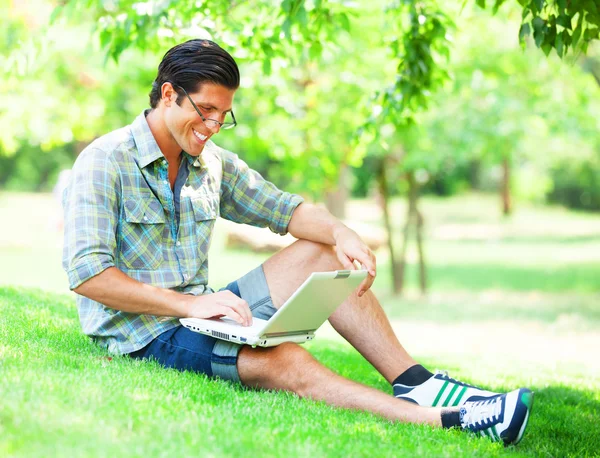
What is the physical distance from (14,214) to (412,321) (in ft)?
50.8

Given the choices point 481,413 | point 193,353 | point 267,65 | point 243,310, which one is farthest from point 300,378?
point 267,65

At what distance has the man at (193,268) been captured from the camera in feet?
10.5

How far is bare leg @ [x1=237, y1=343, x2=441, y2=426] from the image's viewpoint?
3.19 metres

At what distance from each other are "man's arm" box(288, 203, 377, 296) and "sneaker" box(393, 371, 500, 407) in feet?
1.56

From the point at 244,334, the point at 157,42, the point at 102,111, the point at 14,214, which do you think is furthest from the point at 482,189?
the point at 244,334

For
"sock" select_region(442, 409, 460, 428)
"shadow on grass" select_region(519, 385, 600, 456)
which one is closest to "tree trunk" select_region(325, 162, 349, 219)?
"shadow on grass" select_region(519, 385, 600, 456)

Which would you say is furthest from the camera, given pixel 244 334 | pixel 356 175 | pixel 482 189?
pixel 482 189

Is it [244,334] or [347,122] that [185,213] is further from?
[347,122]

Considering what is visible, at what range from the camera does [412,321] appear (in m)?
11.3

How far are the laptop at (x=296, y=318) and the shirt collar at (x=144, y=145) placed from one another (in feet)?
2.42

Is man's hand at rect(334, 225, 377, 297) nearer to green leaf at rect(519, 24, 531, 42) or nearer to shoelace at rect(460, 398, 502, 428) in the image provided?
shoelace at rect(460, 398, 502, 428)

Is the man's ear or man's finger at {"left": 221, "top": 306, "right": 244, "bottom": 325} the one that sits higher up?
the man's ear

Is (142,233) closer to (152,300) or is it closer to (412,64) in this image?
(152,300)

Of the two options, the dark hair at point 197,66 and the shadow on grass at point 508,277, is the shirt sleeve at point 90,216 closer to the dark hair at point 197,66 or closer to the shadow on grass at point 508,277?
the dark hair at point 197,66
